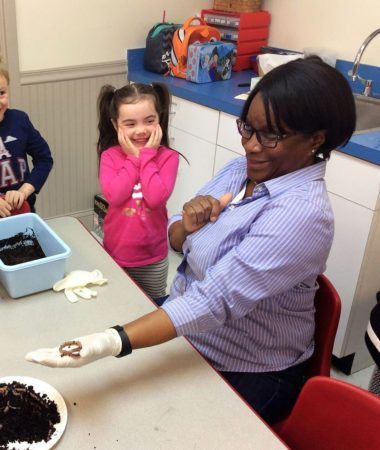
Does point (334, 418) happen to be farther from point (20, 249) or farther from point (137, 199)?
point (137, 199)

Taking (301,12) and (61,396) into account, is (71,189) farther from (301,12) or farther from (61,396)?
(61,396)

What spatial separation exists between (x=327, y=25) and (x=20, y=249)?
6.86 feet

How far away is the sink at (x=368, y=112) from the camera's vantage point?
2.38 metres

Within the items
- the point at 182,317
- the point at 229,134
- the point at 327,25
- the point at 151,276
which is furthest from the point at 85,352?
the point at 327,25

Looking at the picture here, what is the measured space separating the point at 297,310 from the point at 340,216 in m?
0.87

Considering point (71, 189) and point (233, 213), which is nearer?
point (233, 213)

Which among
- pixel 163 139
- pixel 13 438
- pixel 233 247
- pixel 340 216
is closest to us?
pixel 13 438

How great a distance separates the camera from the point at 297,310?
1196mm

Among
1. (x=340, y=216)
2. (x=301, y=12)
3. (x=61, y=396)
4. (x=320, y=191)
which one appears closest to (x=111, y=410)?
(x=61, y=396)

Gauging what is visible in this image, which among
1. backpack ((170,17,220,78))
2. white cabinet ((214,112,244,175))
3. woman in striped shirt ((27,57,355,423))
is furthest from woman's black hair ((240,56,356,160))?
backpack ((170,17,220,78))

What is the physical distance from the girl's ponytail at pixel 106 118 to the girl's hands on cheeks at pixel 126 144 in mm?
96

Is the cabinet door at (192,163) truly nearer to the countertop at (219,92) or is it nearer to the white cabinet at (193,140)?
the white cabinet at (193,140)

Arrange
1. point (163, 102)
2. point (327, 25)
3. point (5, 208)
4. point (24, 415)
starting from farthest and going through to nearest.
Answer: point (327, 25) → point (163, 102) → point (5, 208) → point (24, 415)

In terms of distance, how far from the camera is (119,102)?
161cm
